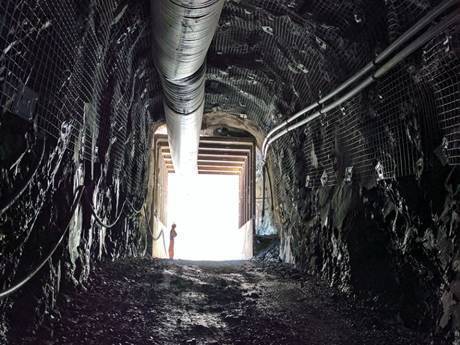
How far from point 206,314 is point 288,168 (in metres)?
2.72

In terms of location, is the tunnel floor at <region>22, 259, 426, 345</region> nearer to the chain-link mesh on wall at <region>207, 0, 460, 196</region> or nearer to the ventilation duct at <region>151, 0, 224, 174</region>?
the chain-link mesh on wall at <region>207, 0, 460, 196</region>

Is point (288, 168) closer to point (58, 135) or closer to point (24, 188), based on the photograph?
point (58, 135)

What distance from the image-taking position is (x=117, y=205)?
13.2 ft

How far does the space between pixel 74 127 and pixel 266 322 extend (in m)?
2.00

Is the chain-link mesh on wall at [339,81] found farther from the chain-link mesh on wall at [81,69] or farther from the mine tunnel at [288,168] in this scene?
the chain-link mesh on wall at [81,69]

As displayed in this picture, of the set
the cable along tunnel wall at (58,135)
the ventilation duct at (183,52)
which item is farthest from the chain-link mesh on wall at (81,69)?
the ventilation duct at (183,52)

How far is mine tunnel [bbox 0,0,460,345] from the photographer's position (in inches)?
76.1

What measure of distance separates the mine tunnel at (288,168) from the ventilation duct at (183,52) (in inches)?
0.9

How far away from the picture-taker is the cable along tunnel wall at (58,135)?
1641 mm

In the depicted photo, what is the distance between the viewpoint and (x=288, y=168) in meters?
5.29

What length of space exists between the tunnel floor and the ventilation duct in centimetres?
201

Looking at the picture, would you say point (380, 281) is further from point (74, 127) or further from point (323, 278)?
point (74, 127)

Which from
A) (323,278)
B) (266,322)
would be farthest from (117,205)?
(323,278)

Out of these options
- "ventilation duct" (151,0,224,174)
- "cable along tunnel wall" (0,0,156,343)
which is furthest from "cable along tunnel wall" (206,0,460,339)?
"cable along tunnel wall" (0,0,156,343)
